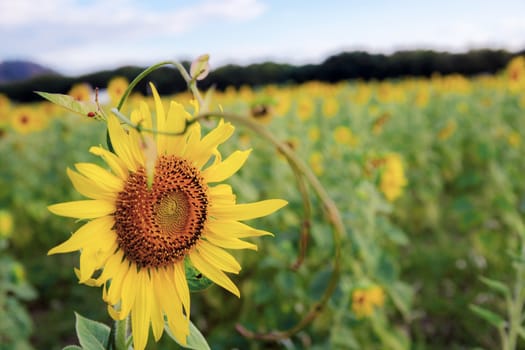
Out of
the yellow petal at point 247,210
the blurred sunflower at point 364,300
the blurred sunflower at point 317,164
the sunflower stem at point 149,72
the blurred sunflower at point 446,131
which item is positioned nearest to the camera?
the sunflower stem at point 149,72

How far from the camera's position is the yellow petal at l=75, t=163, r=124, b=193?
24.6 inches

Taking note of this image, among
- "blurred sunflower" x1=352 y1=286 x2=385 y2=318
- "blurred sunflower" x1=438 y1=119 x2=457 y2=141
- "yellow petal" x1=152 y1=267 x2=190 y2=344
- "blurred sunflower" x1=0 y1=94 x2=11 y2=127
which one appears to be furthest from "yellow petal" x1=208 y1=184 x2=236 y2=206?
"blurred sunflower" x1=438 y1=119 x2=457 y2=141

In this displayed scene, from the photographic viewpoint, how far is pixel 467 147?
221 inches

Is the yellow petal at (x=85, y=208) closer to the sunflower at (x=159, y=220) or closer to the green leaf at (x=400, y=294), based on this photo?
the sunflower at (x=159, y=220)

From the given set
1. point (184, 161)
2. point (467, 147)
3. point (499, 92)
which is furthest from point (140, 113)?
point (499, 92)

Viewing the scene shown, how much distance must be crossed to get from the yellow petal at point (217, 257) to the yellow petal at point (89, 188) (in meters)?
0.13

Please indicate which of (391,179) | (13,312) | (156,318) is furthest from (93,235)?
(391,179)

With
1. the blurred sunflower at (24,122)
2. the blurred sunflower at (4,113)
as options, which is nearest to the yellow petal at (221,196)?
the blurred sunflower at (4,113)

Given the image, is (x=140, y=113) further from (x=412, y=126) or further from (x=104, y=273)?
(x=412, y=126)

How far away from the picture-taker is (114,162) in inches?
25.7

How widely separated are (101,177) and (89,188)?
2 centimetres

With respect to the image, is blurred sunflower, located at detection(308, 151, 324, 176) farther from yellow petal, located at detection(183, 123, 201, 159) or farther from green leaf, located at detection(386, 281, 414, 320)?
yellow petal, located at detection(183, 123, 201, 159)

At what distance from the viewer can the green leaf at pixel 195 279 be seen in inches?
28.0

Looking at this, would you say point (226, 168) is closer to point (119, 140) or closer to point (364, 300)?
point (119, 140)
